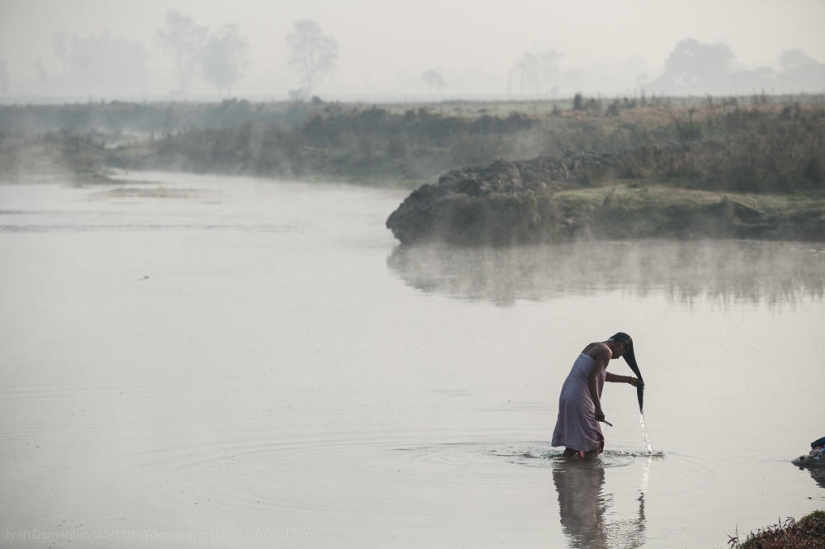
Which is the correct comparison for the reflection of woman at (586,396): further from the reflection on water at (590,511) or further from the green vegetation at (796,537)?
the green vegetation at (796,537)

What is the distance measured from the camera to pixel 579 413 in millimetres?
10297

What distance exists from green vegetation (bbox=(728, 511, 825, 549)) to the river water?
945mm

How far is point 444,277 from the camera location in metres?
23.8

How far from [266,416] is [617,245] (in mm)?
18342

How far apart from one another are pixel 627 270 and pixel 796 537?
57.6 feet

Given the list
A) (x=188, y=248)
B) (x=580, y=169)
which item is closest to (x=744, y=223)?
(x=580, y=169)

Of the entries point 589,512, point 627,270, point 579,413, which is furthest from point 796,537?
point 627,270

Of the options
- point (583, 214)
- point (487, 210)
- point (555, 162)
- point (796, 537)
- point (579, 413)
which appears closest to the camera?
point (796, 537)

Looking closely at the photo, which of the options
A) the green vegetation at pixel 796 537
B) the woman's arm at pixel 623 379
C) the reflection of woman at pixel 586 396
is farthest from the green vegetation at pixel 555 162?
the green vegetation at pixel 796 537

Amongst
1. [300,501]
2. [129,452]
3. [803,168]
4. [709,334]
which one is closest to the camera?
[300,501]

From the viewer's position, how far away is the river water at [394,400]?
8984 millimetres

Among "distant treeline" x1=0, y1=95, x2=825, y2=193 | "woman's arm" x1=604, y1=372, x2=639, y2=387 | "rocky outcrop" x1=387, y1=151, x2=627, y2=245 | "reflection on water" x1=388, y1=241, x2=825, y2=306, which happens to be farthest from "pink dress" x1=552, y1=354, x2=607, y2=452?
"distant treeline" x1=0, y1=95, x2=825, y2=193

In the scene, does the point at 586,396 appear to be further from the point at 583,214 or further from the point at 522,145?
the point at 522,145

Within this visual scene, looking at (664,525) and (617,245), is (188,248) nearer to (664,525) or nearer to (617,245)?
(617,245)
